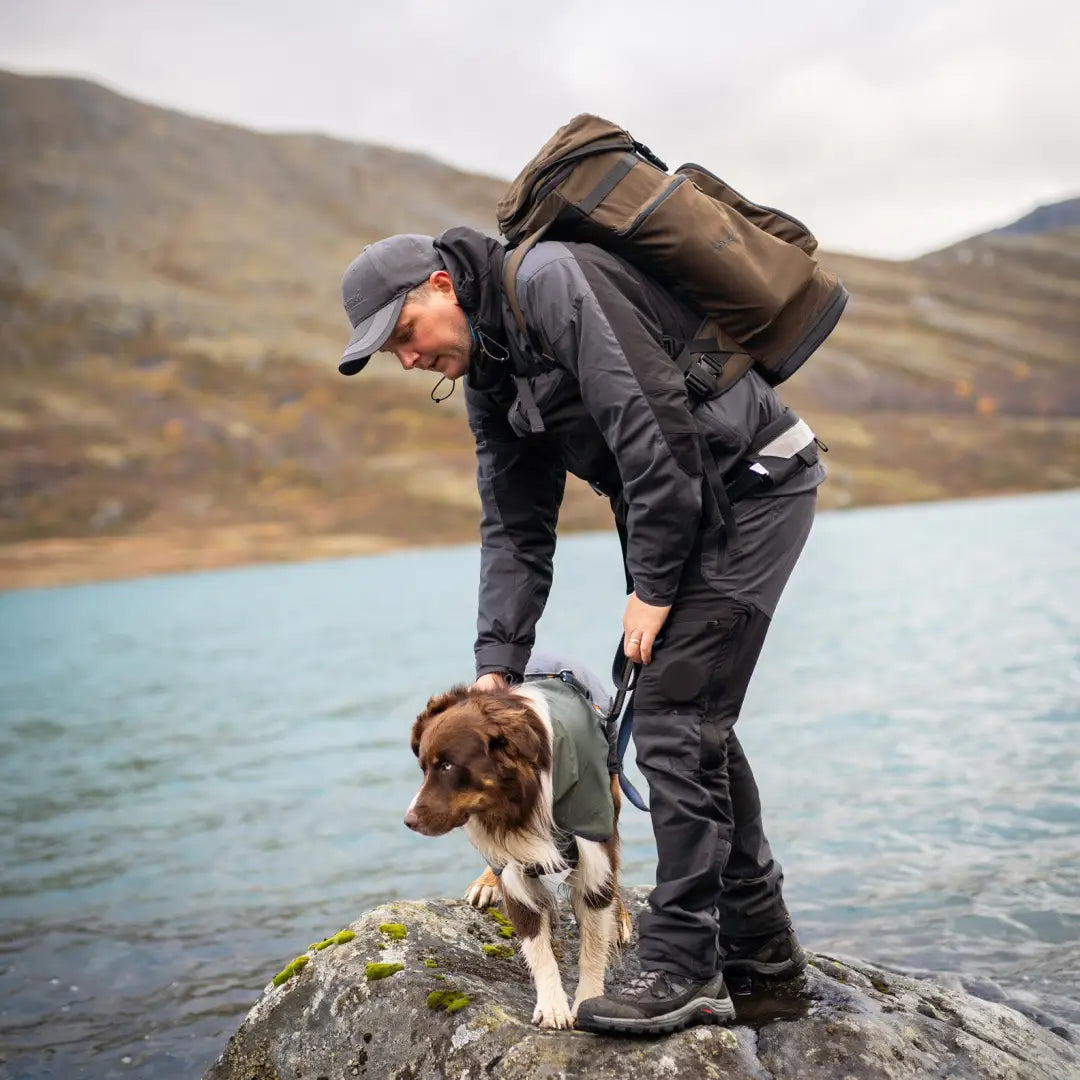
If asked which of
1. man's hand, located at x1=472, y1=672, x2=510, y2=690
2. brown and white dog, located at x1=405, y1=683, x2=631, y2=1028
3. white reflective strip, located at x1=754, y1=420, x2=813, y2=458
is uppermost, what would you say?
white reflective strip, located at x1=754, y1=420, x2=813, y2=458

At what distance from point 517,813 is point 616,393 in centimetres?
183

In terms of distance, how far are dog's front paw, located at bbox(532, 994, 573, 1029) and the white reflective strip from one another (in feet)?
8.15

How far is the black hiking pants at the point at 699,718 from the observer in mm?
4883

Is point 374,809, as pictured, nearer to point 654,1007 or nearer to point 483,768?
point 483,768

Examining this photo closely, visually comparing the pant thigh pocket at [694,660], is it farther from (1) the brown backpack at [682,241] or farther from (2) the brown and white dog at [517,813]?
(1) the brown backpack at [682,241]

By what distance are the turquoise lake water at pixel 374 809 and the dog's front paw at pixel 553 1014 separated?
2921mm

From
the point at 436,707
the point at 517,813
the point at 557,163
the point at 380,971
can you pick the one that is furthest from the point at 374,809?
the point at 557,163

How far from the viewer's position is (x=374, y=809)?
617 inches

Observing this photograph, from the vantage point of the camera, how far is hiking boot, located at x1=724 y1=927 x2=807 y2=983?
555 cm

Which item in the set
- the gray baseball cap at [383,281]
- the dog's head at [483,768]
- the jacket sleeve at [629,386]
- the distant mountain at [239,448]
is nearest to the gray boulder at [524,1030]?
the dog's head at [483,768]

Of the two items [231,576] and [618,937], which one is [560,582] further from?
[231,576]

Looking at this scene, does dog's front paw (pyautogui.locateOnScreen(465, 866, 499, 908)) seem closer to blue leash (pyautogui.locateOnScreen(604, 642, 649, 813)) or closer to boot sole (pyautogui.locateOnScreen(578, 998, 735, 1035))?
blue leash (pyautogui.locateOnScreen(604, 642, 649, 813))

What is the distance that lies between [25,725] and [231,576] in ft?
291

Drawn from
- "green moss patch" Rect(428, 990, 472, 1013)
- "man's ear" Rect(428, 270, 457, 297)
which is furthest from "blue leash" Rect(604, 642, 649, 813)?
"man's ear" Rect(428, 270, 457, 297)
